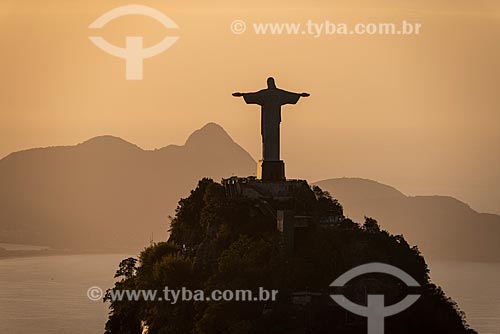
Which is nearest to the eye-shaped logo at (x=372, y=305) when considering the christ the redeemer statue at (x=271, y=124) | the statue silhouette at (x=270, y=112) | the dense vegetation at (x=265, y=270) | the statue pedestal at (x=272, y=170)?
the dense vegetation at (x=265, y=270)

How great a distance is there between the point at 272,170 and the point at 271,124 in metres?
3.06

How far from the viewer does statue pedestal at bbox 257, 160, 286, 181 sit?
9269 cm

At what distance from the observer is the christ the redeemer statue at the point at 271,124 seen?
9288 cm

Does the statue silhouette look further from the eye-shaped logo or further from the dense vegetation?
the eye-shaped logo

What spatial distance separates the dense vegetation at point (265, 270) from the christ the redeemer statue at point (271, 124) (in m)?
2.52

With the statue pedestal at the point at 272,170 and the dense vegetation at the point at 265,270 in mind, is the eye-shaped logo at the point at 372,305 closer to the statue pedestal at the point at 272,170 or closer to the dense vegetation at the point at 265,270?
the dense vegetation at the point at 265,270

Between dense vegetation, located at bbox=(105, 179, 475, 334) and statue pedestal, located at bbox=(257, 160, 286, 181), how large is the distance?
201 centimetres

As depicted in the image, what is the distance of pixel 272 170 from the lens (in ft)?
304

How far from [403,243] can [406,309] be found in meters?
9.12

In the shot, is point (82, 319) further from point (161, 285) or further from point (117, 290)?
point (161, 285)

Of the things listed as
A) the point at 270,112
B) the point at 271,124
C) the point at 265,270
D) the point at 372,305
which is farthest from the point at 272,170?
the point at 372,305

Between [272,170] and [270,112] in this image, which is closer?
[272,170]

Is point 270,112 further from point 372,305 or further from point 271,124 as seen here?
point 372,305

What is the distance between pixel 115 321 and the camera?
107188 mm
